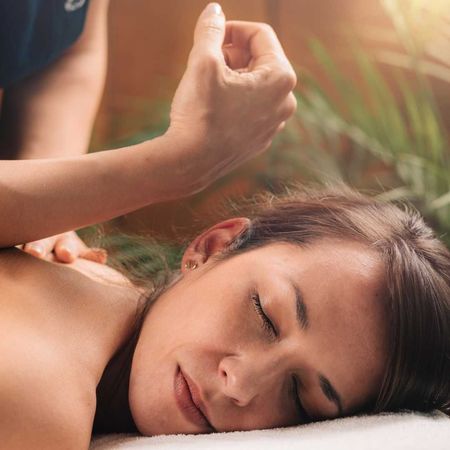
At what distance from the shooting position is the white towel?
2.26 ft

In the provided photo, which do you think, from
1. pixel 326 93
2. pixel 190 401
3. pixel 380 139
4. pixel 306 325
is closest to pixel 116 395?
pixel 190 401

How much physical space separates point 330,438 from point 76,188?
1.16ft

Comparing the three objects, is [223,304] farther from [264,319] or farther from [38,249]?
[38,249]

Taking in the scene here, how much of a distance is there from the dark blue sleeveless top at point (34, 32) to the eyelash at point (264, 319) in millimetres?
653

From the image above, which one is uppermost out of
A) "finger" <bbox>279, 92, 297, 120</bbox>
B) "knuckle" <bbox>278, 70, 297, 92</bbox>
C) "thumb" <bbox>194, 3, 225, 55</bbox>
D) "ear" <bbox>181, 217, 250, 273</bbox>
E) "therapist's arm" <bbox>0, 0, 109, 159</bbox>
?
"thumb" <bbox>194, 3, 225, 55</bbox>

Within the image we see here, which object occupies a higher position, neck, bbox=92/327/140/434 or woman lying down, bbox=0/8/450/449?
woman lying down, bbox=0/8/450/449

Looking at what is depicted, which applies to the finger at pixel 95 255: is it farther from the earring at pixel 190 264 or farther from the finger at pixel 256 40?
the finger at pixel 256 40

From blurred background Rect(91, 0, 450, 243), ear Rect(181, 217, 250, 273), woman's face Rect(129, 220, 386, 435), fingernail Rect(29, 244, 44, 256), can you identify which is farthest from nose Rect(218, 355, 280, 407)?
blurred background Rect(91, 0, 450, 243)

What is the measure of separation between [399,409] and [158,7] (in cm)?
188

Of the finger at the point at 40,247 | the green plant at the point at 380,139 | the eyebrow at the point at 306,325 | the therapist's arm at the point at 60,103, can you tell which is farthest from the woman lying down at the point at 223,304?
the green plant at the point at 380,139

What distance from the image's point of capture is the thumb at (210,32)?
92cm

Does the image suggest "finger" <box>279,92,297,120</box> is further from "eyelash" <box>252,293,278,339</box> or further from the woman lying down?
"eyelash" <box>252,293,278,339</box>

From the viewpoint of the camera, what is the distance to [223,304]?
84cm

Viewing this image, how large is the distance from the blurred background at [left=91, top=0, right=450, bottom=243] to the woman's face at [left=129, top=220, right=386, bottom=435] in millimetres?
1113
